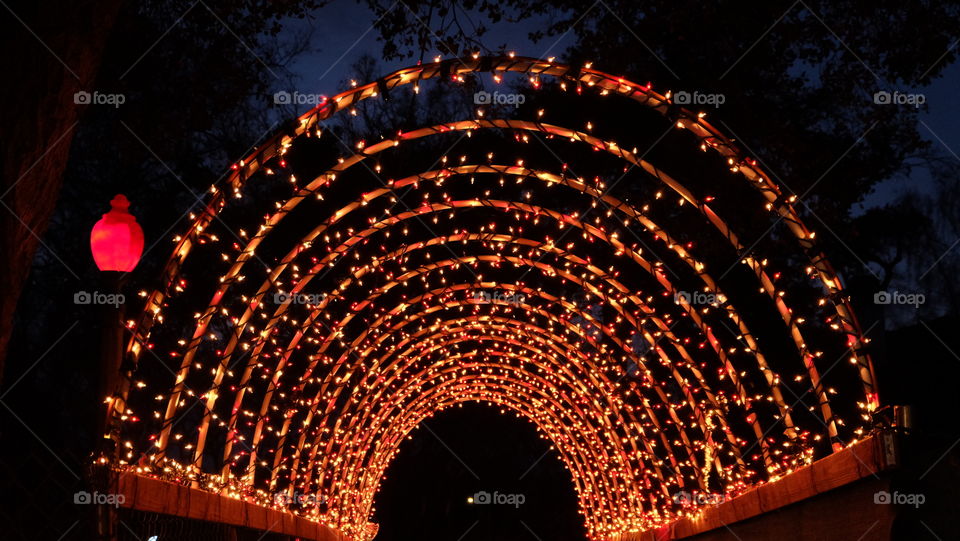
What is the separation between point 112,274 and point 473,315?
10337 mm

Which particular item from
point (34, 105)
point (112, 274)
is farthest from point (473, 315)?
point (34, 105)

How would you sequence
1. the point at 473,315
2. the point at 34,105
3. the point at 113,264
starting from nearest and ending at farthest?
the point at 34,105 < the point at 113,264 < the point at 473,315

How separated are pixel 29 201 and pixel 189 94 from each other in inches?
261

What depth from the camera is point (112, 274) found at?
459 centimetres

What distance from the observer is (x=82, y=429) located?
17469 mm

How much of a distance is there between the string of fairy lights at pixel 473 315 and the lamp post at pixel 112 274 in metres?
0.63

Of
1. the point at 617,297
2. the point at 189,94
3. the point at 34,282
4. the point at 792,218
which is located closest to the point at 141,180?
the point at 34,282

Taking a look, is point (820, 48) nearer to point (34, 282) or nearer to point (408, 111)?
point (408, 111)

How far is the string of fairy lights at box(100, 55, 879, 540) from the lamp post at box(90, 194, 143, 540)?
629 millimetres

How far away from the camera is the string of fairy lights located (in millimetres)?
6688

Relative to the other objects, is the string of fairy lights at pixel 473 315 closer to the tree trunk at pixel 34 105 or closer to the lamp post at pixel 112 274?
the lamp post at pixel 112 274

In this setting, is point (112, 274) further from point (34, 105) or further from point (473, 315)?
point (473, 315)

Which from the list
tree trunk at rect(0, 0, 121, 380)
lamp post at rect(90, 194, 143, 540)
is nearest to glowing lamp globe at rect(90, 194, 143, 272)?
lamp post at rect(90, 194, 143, 540)

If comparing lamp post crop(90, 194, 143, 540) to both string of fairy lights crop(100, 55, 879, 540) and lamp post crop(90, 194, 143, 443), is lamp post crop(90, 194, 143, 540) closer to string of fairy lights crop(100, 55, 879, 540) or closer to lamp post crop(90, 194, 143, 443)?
lamp post crop(90, 194, 143, 443)
